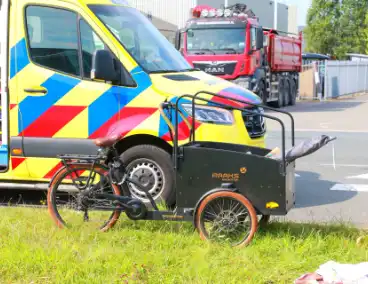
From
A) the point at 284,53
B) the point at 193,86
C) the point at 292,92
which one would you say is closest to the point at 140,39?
the point at 193,86

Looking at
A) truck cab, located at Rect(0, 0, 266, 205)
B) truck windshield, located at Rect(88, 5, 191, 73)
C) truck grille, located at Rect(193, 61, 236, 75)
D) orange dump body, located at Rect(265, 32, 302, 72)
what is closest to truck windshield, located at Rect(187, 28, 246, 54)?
truck grille, located at Rect(193, 61, 236, 75)

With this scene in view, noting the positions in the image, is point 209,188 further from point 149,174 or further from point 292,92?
point 292,92

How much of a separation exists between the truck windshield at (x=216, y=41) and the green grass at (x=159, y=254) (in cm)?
1571

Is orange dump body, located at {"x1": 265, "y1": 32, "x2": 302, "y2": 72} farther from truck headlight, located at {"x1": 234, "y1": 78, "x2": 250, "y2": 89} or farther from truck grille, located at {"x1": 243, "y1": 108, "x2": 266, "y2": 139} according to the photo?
truck grille, located at {"x1": 243, "y1": 108, "x2": 266, "y2": 139}

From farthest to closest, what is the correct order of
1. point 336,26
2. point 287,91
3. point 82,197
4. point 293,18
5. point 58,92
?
point 293,18, point 336,26, point 287,91, point 58,92, point 82,197

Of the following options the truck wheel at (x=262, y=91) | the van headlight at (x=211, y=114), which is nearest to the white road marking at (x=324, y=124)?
the truck wheel at (x=262, y=91)

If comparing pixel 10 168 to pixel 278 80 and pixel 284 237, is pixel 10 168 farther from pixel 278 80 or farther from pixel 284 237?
pixel 278 80

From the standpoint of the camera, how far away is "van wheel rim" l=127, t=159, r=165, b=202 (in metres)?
7.36

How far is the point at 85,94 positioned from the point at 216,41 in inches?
580

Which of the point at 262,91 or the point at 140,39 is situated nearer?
the point at 140,39

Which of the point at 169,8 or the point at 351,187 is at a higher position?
the point at 169,8

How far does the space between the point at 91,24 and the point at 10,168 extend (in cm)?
173

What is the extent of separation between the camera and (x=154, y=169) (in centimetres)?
740

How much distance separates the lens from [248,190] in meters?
5.88
